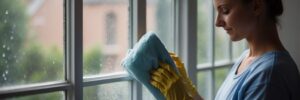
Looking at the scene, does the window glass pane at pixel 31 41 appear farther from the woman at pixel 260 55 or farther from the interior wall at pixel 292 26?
the interior wall at pixel 292 26

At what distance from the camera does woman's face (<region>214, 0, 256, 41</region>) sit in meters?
1.14

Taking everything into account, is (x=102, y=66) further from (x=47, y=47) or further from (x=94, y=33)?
(x=47, y=47)

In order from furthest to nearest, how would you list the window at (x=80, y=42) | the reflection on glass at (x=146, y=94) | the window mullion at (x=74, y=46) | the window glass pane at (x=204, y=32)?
the window glass pane at (x=204, y=32)
the reflection on glass at (x=146, y=94)
the window mullion at (x=74, y=46)
the window at (x=80, y=42)

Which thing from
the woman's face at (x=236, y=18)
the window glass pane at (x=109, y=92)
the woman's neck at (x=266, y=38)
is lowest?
the window glass pane at (x=109, y=92)

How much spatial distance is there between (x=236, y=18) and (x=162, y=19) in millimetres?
571

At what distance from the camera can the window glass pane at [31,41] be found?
3.77 ft

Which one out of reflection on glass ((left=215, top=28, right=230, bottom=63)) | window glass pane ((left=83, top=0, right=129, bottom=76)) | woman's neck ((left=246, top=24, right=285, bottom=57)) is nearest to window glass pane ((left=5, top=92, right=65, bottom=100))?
window glass pane ((left=83, top=0, right=129, bottom=76))

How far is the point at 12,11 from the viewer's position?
115 cm

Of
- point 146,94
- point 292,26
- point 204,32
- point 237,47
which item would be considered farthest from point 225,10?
point 292,26

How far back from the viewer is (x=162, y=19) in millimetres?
1684

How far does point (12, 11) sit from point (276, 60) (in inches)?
29.9

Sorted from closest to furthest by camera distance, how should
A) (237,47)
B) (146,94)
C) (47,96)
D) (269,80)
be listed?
(269,80) → (47,96) → (146,94) → (237,47)

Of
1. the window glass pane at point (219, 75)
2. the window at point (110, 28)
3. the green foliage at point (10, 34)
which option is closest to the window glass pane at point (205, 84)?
the window glass pane at point (219, 75)

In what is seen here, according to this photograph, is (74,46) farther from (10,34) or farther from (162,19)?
(162,19)
